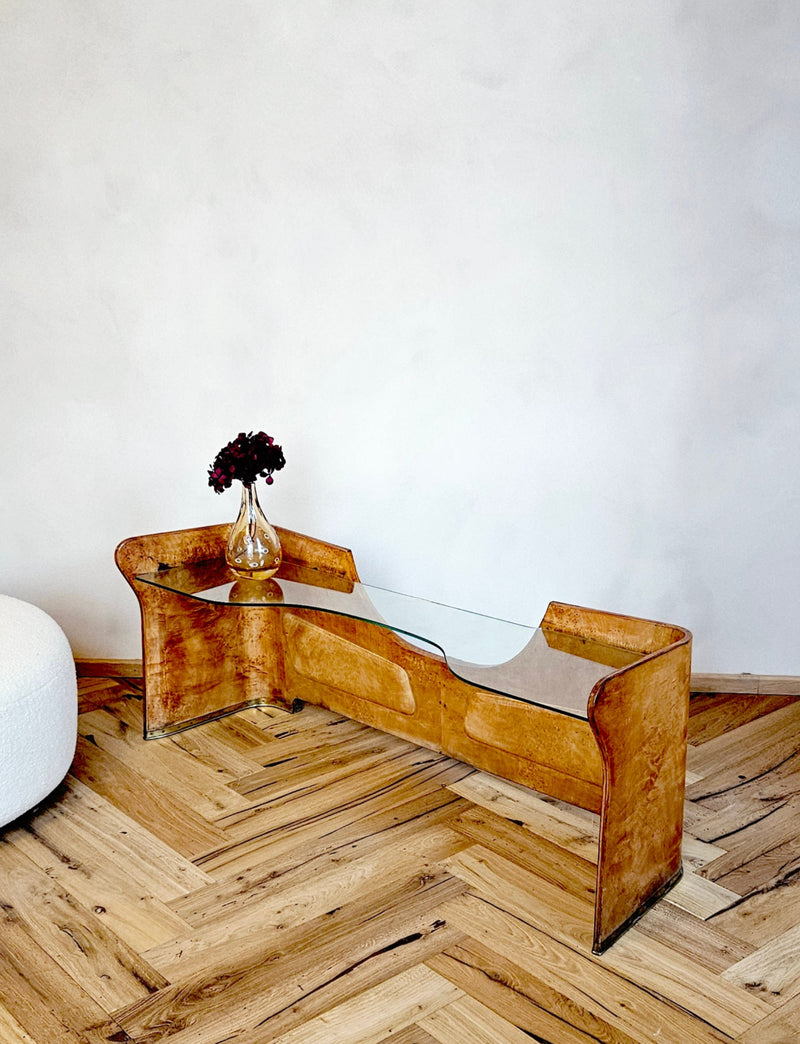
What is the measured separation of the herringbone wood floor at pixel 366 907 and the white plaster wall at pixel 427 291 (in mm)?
718

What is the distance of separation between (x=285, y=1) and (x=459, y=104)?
0.59m

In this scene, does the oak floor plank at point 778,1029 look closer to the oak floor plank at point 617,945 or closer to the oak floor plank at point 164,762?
the oak floor plank at point 617,945

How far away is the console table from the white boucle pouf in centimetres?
34

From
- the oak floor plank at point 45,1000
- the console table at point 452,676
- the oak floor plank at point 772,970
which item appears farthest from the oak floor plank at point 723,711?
the oak floor plank at point 45,1000

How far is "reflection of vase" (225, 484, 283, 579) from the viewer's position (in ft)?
8.77

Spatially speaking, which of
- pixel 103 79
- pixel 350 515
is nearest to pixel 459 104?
pixel 103 79

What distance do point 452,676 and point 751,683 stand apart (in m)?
1.13

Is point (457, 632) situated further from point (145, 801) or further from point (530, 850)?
point (145, 801)

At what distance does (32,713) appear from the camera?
7.50ft

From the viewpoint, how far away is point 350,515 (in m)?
3.20

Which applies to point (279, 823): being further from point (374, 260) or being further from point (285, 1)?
point (285, 1)

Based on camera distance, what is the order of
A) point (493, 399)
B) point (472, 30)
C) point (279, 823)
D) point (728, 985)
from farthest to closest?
point (493, 399), point (472, 30), point (279, 823), point (728, 985)

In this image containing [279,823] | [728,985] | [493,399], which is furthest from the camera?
[493,399]

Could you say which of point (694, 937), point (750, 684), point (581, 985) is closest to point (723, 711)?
point (750, 684)
